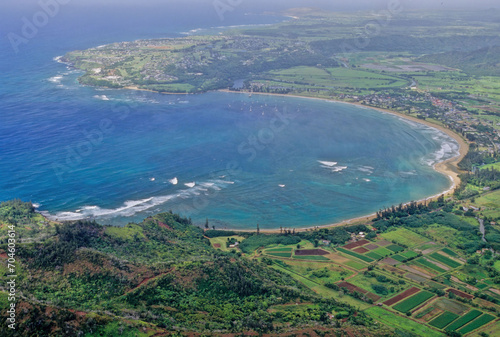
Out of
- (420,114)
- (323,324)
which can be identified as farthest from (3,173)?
(420,114)

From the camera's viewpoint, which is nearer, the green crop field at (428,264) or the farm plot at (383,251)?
the green crop field at (428,264)

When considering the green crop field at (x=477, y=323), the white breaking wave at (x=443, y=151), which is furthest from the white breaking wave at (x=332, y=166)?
the green crop field at (x=477, y=323)

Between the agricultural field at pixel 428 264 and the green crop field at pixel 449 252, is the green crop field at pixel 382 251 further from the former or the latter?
the green crop field at pixel 449 252

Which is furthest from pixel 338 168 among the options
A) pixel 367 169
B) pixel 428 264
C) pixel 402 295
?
pixel 402 295

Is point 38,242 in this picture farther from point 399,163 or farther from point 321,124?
point 321,124

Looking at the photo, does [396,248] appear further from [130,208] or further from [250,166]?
[130,208]

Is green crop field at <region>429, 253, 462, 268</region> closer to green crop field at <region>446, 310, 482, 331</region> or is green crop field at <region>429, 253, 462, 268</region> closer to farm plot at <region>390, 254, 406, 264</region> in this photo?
farm plot at <region>390, 254, 406, 264</region>
